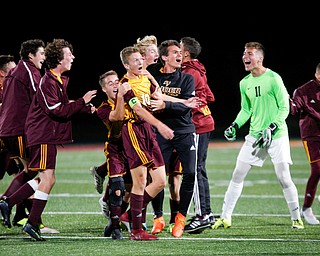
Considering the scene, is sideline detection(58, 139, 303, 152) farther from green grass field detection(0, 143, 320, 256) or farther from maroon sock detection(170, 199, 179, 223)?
maroon sock detection(170, 199, 179, 223)

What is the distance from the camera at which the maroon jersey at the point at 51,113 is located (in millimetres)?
7258

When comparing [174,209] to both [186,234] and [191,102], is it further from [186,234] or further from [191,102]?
[191,102]

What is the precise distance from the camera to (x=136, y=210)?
727cm

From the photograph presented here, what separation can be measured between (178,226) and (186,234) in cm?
23

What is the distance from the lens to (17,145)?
8086 mm

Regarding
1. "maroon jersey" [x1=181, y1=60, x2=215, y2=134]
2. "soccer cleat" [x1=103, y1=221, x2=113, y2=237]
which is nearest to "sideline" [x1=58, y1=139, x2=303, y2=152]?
"maroon jersey" [x1=181, y1=60, x2=215, y2=134]

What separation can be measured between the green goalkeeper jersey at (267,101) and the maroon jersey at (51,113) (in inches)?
81.2

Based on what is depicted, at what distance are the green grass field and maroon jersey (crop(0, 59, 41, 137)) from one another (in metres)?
1.11

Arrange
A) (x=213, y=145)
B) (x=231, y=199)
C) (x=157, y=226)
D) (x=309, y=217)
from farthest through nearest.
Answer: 1. (x=213, y=145)
2. (x=309, y=217)
3. (x=231, y=199)
4. (x=157, y=226)

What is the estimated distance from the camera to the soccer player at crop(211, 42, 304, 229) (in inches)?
329

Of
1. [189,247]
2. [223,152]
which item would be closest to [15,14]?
[223,152]

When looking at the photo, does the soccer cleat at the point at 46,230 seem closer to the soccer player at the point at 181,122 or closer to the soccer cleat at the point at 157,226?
the soccer cleat at the point at 157,226

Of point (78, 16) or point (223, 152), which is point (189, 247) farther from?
point (78, 16)

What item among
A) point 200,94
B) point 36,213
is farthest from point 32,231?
point 200,94
